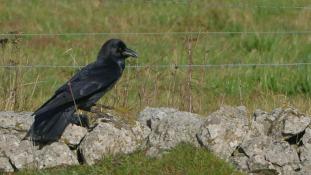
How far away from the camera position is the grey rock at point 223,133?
7.40 m

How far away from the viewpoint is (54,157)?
7.47m

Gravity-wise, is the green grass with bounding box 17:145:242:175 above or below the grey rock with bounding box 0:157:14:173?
above

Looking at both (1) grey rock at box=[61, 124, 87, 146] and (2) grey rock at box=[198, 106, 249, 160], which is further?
(1) grey rock at box=[61, 124, 87, 146]

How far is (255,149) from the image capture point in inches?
291

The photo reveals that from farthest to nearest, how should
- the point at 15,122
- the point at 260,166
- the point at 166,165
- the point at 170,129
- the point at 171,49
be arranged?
the point at 171,49 < the point at 15,122 < the point at 170,129 < the point at 260,166 < the point at 166,165

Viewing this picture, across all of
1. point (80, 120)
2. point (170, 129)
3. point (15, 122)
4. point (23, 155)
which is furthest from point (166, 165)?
point (15, 122)

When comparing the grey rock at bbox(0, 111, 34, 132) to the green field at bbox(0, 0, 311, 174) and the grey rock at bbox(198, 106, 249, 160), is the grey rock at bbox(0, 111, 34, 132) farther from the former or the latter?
the grey rock at bbox(198, 106, 249, 160)

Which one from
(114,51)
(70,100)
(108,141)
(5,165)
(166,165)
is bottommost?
(5,165)

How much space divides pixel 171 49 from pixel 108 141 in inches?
261

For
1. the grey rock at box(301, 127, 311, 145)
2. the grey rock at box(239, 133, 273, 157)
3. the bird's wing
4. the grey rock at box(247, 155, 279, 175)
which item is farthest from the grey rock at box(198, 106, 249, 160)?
the bird's wing

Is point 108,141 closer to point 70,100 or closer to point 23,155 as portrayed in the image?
point 70,100

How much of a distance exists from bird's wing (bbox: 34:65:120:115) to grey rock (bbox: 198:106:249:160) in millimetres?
957

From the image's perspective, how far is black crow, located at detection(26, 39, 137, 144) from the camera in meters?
7.44

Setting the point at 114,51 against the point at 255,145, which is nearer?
the point at 255,145
